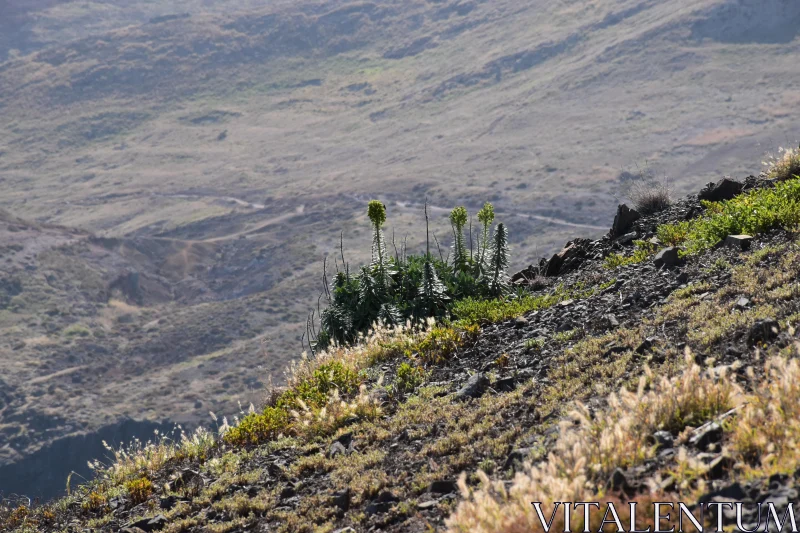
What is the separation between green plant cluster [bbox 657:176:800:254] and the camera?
10.3m

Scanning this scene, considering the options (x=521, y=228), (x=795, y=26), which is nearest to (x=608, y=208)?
(x=521, y=228)

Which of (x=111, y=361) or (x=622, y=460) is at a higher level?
(x=622, y=460)

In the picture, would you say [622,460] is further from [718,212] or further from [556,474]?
[718,212]

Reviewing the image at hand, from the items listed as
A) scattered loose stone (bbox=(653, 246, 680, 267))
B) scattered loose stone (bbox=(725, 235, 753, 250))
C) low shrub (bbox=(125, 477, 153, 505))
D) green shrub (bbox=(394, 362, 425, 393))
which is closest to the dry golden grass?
green shrub (bbox=(394, 362, 425, 393))

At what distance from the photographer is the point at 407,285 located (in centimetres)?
1291

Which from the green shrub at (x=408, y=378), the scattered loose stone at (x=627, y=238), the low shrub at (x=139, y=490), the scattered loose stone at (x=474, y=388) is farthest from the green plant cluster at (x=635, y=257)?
the low shrub at (x=139, y=490)

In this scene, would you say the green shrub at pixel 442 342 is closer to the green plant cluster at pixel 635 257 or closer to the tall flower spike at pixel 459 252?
the green plant cluster at pixel 635 257

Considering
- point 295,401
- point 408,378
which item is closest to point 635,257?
point 408,378

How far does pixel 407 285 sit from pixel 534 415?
19.4ft

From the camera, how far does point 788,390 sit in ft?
16.8

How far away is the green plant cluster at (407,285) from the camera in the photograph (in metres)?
12.5

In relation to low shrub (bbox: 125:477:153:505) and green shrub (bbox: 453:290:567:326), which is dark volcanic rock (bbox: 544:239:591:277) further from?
low shrub (bbox: 125:477:153:505)

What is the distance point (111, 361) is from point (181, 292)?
31.9m

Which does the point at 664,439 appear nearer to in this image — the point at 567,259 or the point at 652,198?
the point at 567,259
